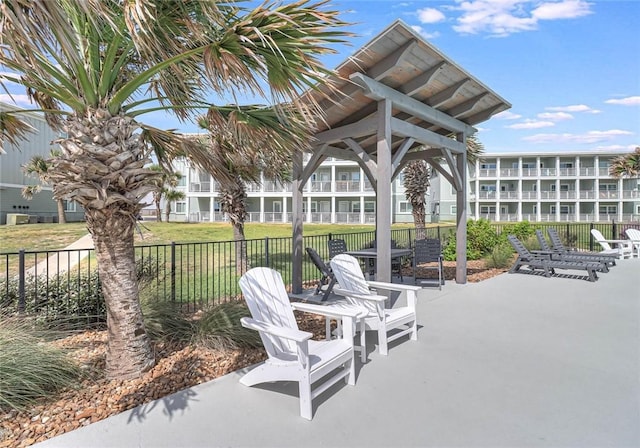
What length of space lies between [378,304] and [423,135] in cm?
422

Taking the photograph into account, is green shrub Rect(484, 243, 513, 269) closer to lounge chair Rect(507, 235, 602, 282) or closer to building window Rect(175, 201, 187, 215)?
lounge chair Rect(507, 235, 602, 282)

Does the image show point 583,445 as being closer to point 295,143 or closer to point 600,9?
point 295,143

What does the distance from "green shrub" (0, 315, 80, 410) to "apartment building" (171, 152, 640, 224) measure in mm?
33134

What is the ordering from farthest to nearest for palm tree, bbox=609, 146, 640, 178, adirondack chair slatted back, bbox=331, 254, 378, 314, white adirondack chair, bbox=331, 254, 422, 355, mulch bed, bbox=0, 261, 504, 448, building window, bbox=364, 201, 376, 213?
building window, bbox=364, 201, 376, 213 < palm tree, bbox=609, 146, 640, 178 < adirondack chair slatted back, bbox=331, 254, 378, 314 < white adirondack chair, bbox=331, 254, 422, 355 < mulch bed, bbox=0, 261, 504, 448

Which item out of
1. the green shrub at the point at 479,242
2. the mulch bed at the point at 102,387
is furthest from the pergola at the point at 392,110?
the green shrub at the point at 479,242

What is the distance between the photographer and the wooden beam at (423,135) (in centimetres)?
649

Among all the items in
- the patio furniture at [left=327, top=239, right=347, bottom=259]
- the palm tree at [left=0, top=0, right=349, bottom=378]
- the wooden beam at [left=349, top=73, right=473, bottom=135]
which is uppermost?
the wooden beam at [left=349, top=73, right=473, bottom=135]

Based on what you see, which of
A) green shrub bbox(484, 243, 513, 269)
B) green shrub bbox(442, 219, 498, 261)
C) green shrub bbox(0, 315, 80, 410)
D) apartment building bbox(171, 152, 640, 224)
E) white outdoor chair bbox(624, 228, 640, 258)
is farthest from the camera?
apartment building bbox(171, 152, 640, 224)

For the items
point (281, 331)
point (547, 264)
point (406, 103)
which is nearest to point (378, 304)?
point (281, 331)

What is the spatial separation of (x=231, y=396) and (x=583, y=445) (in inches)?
110

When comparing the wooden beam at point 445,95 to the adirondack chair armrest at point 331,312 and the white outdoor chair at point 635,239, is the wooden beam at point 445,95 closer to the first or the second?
the adirondack chair armrest at point 331,312

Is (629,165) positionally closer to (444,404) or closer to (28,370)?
(444,404)

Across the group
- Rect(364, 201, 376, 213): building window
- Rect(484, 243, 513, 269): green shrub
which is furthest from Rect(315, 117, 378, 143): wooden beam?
Rect(364, 201, 376, 213): building window

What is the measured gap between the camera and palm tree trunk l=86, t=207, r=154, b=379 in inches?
144
